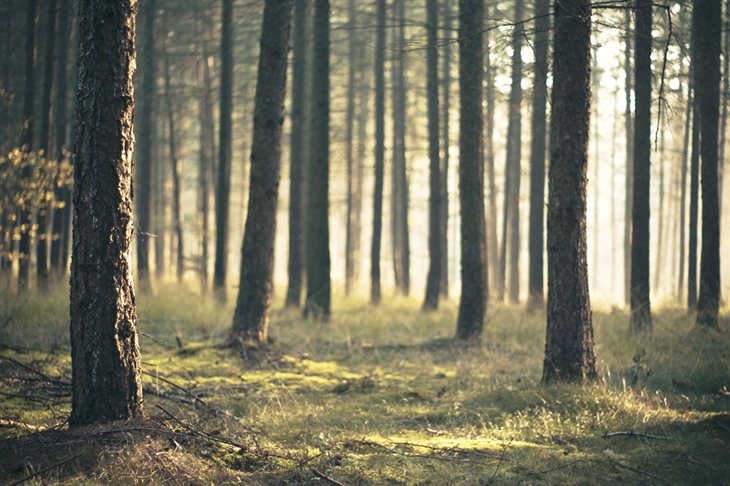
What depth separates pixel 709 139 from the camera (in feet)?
39.8

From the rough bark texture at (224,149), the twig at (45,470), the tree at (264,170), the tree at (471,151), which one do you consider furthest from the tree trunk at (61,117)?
the twig at (45,470)

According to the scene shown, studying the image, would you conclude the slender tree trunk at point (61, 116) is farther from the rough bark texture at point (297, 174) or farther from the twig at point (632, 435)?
the twig at point (632, 435)

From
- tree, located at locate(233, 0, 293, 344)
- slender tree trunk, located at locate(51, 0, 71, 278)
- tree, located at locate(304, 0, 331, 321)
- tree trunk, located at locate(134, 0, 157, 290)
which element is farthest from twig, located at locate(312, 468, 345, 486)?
slender tree trunk, located at locate(51, 0, 71, 278)

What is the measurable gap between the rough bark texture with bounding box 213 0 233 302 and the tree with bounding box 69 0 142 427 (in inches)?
416

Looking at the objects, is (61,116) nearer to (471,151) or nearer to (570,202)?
(471,151)

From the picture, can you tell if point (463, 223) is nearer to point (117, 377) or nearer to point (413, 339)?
point (413, 339)

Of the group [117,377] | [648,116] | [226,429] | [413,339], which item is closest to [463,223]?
[413,339]

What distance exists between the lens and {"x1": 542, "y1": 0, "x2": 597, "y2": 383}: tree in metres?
7.43

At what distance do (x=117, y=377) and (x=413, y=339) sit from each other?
8.19m

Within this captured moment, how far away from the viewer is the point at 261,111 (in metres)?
10.2

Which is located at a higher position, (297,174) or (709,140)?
(709,140)

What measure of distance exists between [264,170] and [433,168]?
7.76m

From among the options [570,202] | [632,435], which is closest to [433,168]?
[570,202]

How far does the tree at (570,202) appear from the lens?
7434 mm
